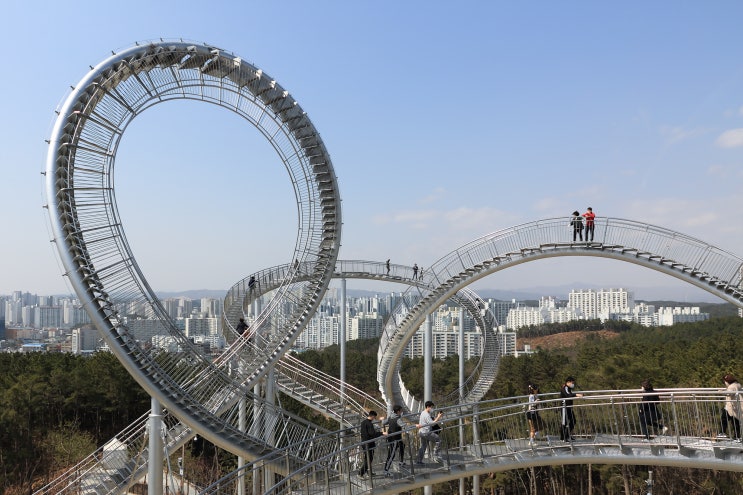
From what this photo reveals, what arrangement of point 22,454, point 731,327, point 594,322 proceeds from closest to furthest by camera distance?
point 22,454 → point 731,327 → point 594,322

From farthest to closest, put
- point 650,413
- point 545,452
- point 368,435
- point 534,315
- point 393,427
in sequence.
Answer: point 534,315 → point 545,452 → point 650,413 → point 393,427 → point 368,435

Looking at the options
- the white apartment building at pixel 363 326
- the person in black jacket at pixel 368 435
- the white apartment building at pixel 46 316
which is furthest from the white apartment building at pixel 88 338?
the white apartment building at pixel 46 316

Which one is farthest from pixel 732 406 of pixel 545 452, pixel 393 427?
pixel 393 427

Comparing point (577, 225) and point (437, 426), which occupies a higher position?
point (577, 225)

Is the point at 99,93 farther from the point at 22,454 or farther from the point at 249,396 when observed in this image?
the point at 22,454

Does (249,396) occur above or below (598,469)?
above

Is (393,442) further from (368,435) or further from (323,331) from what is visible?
(323,331)

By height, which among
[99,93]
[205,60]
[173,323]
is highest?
[205,60]

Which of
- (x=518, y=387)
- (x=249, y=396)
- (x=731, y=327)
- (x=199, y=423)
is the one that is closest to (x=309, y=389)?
(x=249, y=396)

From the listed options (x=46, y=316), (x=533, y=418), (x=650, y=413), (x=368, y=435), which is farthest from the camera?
(x=46, y=316)
